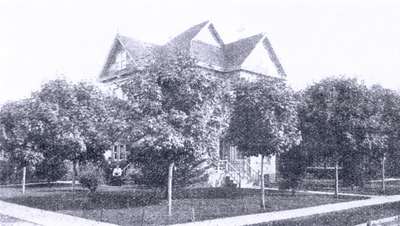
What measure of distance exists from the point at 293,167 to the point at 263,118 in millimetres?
7055

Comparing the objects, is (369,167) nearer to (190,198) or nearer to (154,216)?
(190,198)

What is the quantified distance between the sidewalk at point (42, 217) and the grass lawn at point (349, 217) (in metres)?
5.72

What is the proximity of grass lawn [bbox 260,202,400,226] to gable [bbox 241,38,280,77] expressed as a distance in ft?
57.4

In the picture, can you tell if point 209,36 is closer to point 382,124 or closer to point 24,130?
point 382,124

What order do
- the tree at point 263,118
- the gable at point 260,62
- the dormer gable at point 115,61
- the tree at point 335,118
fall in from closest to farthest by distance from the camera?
the tree at point 263,118 < the tree at point 335,118 < the gable at point 260,62 < the dormer gable at point 115,61

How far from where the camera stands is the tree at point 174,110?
1504 cm

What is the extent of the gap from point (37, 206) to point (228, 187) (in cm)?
1213

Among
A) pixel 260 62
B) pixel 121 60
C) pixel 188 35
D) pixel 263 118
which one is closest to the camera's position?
pixel 263 118

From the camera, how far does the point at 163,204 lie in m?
19.2

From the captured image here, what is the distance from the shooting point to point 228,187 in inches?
1081

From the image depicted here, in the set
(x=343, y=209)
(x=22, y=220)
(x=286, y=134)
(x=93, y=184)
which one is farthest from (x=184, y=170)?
(x=22, y=220)

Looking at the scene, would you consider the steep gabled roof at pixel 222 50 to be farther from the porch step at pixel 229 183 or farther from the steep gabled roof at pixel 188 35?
the porch step at pixel 229 183

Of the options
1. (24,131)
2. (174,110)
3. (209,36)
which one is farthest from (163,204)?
(209,36)

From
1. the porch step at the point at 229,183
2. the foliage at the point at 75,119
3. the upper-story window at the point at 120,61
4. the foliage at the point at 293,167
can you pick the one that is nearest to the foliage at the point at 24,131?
the foliage at the point at 75,119
